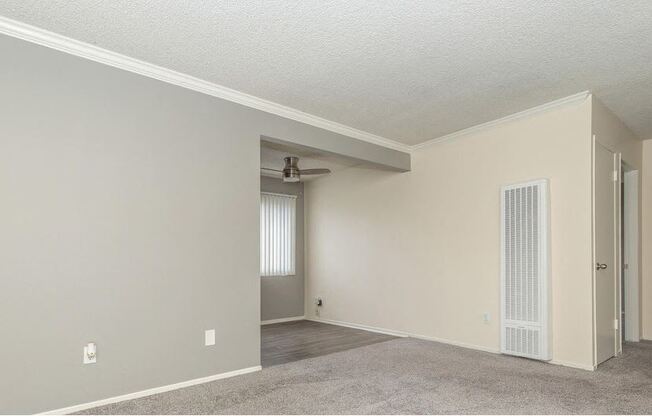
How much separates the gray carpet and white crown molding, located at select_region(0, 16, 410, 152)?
2402 mm

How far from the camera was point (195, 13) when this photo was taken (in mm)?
2654

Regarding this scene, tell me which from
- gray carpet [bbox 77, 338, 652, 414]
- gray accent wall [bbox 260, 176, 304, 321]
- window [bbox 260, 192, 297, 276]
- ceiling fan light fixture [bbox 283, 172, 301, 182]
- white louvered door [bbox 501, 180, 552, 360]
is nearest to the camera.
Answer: gray carpet [bbox 77, 338, 652, 414]

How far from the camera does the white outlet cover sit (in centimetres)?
360

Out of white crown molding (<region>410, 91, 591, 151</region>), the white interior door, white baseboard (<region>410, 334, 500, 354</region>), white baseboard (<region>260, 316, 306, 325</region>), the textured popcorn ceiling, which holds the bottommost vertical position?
white baseboard (<region>260, 316, 306, 325</region>)

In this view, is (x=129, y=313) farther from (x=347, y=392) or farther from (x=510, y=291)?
(x=510, y=291)

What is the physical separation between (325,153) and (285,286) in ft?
10.0

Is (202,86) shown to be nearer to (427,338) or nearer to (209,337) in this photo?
(209,337)

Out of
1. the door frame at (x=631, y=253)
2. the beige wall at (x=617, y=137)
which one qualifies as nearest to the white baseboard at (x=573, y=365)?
the beige wall at (x=617, y=137)

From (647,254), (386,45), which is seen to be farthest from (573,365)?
(386,45)

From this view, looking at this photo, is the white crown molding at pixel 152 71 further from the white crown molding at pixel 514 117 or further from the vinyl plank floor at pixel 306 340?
the vinyl plank floor at pixel 306 340

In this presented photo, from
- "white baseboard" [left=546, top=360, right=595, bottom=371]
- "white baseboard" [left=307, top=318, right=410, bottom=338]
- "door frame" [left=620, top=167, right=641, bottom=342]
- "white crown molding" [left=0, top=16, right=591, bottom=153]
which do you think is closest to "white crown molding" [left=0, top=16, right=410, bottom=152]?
"white crown molding" [left=0, top=16, right=591, bottom=153]

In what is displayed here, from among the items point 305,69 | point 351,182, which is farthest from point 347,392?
point 351,182

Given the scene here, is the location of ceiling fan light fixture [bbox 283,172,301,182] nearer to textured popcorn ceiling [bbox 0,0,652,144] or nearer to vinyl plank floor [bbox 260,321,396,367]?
textured popcorn ceiling [bbox 0,0,652,144]

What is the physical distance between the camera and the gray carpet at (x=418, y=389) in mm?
2938
